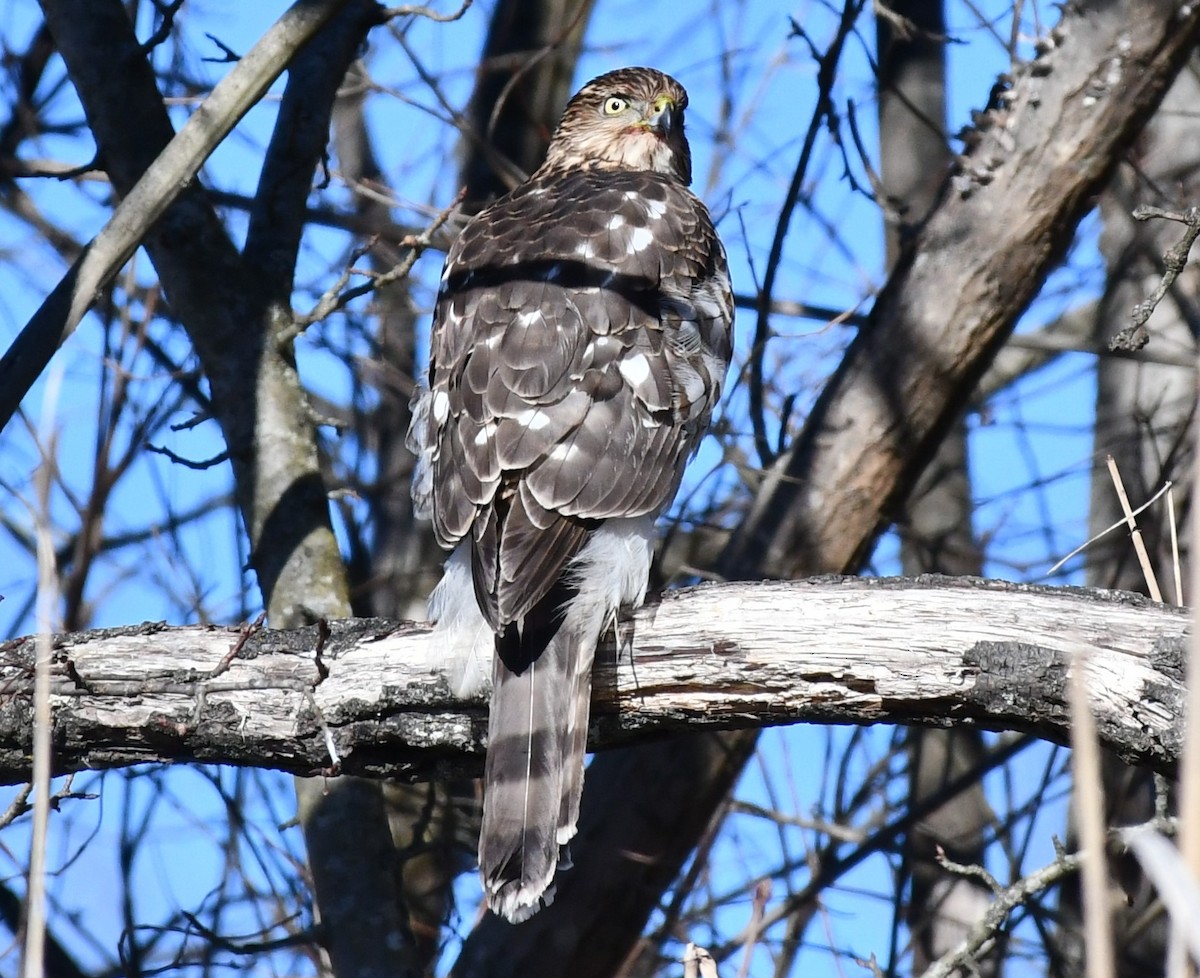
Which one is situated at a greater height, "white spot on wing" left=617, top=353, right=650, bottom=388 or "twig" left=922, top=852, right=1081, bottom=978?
"white spot on wing" left=617, top=353, right=650, bottom=388

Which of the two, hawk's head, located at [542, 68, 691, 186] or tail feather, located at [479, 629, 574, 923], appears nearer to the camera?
tail feather, located at [479, 629, 574, 923]

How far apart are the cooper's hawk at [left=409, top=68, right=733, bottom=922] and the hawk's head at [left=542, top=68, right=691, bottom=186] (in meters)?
0.59

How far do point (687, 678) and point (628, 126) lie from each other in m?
2.32

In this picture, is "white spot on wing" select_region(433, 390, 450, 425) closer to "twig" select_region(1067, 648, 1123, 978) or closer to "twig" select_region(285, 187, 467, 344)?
"twig" select_region(285, 187, 467, 344)

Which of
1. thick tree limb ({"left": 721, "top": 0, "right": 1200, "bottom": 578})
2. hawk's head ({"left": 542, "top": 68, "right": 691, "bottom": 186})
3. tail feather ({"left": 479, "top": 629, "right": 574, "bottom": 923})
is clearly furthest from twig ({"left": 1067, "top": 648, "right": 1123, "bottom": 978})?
hawk's head ({"left": 542, "top": 68, "right": 691, "bottom": 186})

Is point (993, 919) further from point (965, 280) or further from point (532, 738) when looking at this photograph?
point (965, 280)

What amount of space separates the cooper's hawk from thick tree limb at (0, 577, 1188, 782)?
116mm

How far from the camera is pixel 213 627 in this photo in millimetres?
2795

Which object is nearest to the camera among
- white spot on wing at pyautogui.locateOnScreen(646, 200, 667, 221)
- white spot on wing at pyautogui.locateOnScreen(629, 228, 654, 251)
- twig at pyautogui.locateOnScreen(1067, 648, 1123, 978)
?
twig at pyautogui.locateOnScreen(1067, 648, 1123, 978)

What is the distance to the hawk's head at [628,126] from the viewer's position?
4.41m

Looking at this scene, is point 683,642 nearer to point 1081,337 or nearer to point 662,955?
point 662,955

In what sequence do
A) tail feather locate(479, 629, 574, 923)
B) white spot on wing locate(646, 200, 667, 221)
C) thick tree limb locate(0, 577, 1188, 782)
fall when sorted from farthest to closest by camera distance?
white spot on wing locate(646, 200, 667, 221) < tail feather locate(479, 629, 574, 923) < thick tree limb locate(0, 577, 1188, 782)

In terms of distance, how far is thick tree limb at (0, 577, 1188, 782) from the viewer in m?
2.40

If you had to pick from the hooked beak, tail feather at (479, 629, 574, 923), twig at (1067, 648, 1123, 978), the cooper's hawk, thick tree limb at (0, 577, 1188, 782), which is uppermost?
the hooked beak
